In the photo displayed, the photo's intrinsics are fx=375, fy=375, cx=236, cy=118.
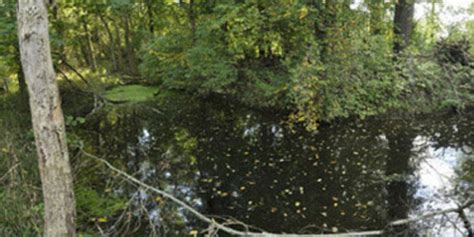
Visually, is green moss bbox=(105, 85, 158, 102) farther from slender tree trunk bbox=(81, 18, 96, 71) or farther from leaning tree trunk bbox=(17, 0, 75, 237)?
leaning tree trunk bbox=(17, 0, 75, 237)

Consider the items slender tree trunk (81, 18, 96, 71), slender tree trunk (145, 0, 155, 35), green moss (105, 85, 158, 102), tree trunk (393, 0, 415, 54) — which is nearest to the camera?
tree trunk (393, 0, 415, 54)

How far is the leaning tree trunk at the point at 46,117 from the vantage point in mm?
2877

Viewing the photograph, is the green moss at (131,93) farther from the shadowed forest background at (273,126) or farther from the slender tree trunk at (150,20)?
the slender tree trunk at (150,20)

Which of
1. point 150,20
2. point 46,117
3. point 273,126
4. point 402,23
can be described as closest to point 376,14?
point 402,23

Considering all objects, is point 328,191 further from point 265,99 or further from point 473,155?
point 265,99

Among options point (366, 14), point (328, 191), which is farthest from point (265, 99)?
point (328, 191)

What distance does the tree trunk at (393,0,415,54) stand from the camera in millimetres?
9470

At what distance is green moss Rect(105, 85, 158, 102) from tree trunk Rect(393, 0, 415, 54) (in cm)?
776

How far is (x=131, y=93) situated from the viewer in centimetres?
1304

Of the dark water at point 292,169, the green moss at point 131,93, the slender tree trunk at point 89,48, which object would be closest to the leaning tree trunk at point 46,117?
the dark water at point 292,169

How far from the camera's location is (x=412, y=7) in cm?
950

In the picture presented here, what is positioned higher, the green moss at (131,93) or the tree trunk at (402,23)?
the tree trunk at (402,23)

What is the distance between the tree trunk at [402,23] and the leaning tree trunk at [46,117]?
857cm

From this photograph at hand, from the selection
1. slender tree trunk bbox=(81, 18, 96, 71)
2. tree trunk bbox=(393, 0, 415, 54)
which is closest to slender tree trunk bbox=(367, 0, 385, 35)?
tree trunk bbox=(393, 0, 415, 54)
